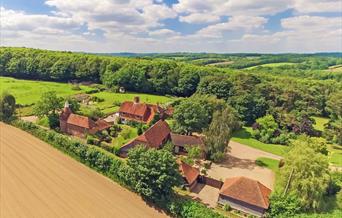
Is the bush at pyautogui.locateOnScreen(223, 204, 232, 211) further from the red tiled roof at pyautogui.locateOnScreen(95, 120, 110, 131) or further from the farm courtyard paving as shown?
the red tiled roof at pyautogui.locateOnScreen(95, 120, 110, 131)

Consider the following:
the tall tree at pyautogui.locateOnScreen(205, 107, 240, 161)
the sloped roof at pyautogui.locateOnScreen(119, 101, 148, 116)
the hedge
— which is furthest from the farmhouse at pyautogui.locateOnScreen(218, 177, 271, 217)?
the sloped roof at pyautogui.locateOnScreen(119, 101, 148, 116)

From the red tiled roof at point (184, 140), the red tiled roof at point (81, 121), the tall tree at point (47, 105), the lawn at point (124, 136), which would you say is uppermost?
the tall tree at point (47, 105)

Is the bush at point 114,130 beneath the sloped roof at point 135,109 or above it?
beneath

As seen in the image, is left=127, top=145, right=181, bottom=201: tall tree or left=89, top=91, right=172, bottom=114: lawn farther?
left=89, top=91, right=172, bottom=114: lawn

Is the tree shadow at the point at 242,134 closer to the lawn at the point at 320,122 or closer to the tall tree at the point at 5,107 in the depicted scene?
the lawn at the point at 320,122

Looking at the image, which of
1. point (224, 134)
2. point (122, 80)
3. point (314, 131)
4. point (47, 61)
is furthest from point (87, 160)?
point (47, 61)

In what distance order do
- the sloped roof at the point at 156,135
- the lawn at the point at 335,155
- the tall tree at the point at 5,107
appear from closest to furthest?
the sloped roof at the point at 156,135 < the lawn at the point at 335,155 < the tall tree at the point at 5,107

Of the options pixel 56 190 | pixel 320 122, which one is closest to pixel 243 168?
pixel 56 190

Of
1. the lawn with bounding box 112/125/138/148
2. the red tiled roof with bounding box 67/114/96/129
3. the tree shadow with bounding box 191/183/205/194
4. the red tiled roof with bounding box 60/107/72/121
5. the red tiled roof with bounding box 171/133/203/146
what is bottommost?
the tree shadow with bounding box 191/183/205/194

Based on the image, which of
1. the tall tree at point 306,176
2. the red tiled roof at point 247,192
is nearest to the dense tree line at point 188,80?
the tall tree at point 306,176
